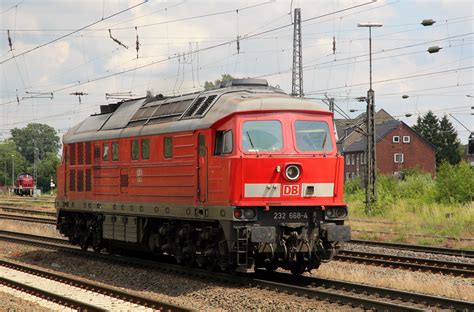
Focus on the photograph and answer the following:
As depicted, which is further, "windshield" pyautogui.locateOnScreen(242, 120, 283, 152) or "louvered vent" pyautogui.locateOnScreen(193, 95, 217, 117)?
"louvered vent" pyautogui.locateOnScreen(193, 95, 217, 117)

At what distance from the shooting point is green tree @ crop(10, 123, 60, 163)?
573ft

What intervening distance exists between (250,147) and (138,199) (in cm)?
481

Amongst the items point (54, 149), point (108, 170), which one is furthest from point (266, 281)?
point (54, 149)

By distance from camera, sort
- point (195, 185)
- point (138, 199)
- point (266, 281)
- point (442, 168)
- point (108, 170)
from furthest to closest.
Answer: point (442, 168) → point (108, 170) → point (138, 199) → point (195, 185) → point (266, 281)

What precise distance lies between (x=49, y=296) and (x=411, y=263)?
9275 mm

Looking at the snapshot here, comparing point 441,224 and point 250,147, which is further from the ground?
point 250,147

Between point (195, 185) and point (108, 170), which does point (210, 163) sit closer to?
point (195, 185)

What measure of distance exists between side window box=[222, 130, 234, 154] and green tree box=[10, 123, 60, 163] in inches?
6406

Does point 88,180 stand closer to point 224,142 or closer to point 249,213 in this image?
point 224,142

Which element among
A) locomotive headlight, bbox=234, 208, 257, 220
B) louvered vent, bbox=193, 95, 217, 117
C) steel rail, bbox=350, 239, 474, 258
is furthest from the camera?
steel rail, bbox=350, 239, 474, 258

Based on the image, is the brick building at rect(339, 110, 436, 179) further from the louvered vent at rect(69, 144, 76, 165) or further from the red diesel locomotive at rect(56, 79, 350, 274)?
the red diesel locomotive at rect(56, 79, 350, 274)

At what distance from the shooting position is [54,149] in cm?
18112

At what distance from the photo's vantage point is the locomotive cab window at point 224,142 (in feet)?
49.3

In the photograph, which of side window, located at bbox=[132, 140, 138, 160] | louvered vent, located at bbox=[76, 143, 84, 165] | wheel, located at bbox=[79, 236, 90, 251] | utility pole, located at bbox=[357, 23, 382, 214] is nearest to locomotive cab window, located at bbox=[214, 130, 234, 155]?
side window, located at bbox=[132, 140, 138, 160]
